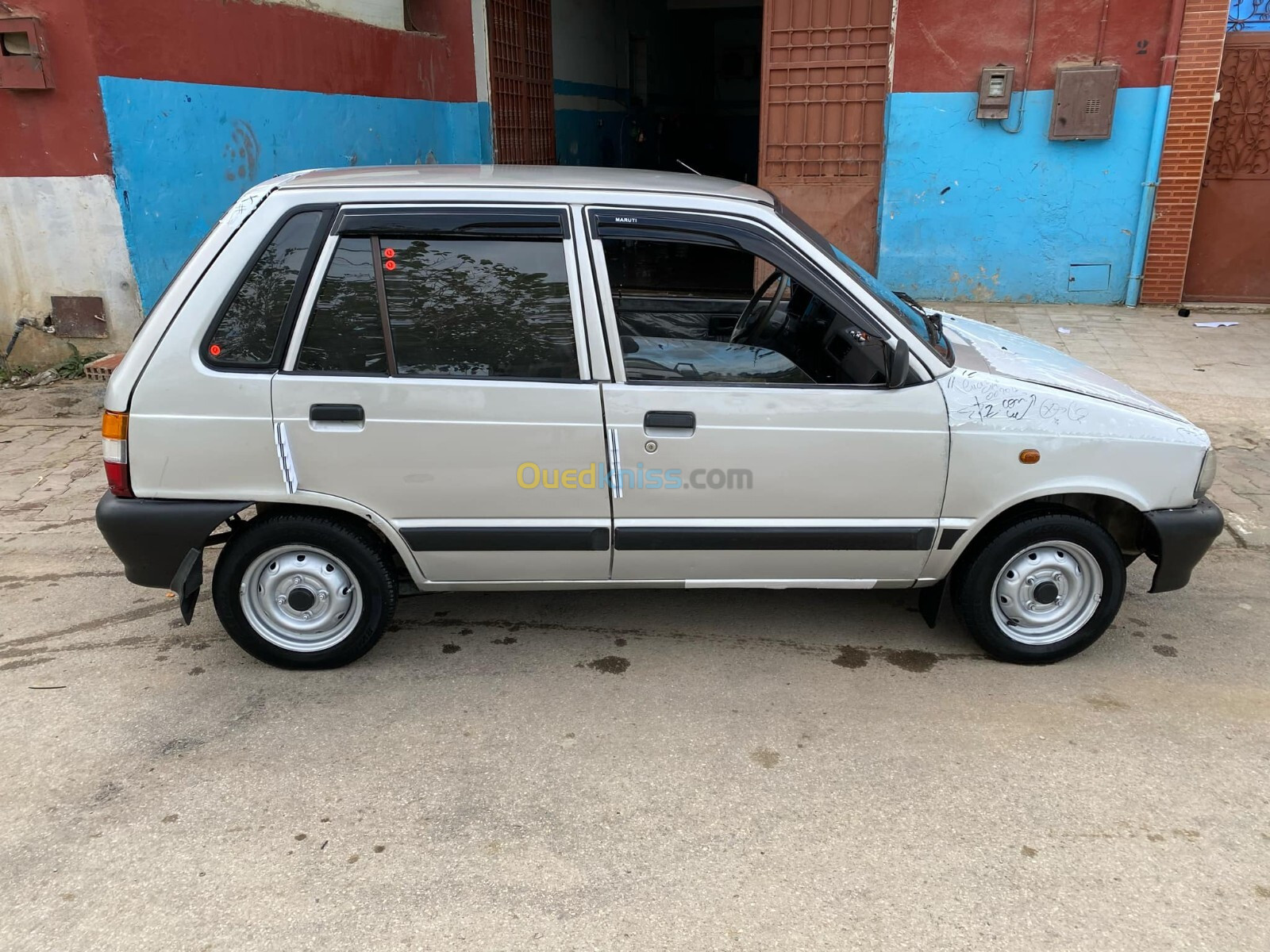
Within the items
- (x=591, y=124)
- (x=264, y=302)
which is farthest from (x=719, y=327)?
(x=591, y=124)

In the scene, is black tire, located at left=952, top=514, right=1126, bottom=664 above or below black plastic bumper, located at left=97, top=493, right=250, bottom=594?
below

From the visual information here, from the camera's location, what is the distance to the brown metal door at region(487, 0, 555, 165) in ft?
38.1

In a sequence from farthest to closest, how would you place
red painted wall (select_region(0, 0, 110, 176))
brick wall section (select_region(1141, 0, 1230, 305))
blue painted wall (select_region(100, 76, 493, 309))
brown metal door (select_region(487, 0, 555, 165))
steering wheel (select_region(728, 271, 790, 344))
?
brown metal door (select_region(487, 0, 555, 165)) → brick wall section (select_region(1141, 0, 1230, 305)) → blue painted wall (select_region(100, 76, 493, 309)) → red painted wall (select_region(0, 0, 110, 176)) → steering wheel (select_region(728, 271, 790, 344))

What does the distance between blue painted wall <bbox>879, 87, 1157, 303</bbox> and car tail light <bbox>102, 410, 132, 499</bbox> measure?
8.23 meters

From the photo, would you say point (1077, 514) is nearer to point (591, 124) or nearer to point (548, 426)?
point (548, 426)

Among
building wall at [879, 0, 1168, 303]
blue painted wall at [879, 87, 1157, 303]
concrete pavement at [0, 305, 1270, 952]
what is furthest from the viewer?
blue painted wall at [879, 87, 1157, 303]

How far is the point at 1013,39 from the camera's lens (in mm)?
9180

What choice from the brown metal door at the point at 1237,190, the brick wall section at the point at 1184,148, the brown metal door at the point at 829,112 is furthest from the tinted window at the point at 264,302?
the brown metal door at the point at 1237,190

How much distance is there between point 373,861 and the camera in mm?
2834

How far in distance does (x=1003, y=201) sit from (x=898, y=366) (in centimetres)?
719

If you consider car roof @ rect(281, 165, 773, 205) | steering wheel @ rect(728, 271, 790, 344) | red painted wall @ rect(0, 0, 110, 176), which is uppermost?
red painted wall @ rect(0, 0, 110, 176)

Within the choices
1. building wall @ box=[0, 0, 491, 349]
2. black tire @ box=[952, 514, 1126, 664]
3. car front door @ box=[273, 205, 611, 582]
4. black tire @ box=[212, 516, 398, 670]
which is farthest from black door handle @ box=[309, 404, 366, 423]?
building wall @ box=[0, 0, 491, 349]

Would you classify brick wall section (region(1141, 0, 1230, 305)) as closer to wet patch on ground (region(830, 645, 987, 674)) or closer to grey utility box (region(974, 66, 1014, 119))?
grey utility box (region(974, 66, 1014, 119))

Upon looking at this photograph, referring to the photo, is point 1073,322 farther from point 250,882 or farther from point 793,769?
point 250,882
